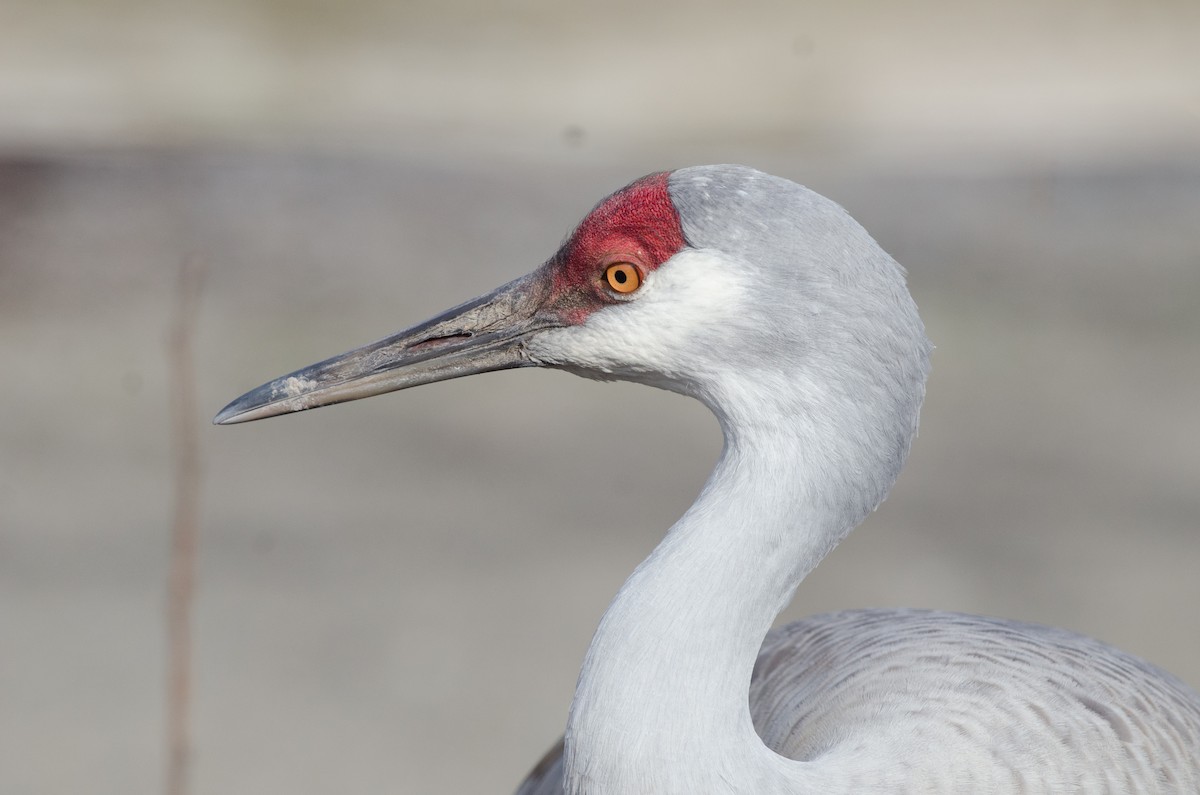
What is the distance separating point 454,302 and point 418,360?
5.68 metres

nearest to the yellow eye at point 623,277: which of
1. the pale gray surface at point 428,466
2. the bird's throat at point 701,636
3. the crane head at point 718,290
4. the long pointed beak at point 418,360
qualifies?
the crane head at point 718,290

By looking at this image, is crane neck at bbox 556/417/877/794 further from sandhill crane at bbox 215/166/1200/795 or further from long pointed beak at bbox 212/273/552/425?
long pointed beak at bbox 212/273/552/425

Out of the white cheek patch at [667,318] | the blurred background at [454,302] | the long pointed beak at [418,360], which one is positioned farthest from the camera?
the blurred background at [454,302]

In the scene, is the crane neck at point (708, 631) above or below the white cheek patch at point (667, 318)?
below

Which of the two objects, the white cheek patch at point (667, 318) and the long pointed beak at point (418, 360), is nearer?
the white cheek patch at point (667, 318)

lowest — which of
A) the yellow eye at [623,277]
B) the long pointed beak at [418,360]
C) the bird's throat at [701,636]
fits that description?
the bird's throat at [701,636]

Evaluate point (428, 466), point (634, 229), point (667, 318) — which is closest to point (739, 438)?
point (667, 318)

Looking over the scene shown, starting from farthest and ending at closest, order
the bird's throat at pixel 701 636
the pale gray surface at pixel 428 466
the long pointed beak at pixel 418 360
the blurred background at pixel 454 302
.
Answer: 1. the blurred background at pixel 454 302
2. the pale gray surface at pixel 428 466
3. the long pointed beak at pixel 418 360
4. the bird's throat at pixel 701 636

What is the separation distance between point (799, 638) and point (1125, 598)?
11.8 feet

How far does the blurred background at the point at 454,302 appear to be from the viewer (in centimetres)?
543

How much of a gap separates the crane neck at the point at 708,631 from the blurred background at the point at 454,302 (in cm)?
92

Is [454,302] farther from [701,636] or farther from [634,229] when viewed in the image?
[701,636]

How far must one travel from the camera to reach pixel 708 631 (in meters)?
1.87

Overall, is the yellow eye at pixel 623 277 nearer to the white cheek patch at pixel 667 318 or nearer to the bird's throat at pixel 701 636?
the white cheek patch at pixel 667 318
